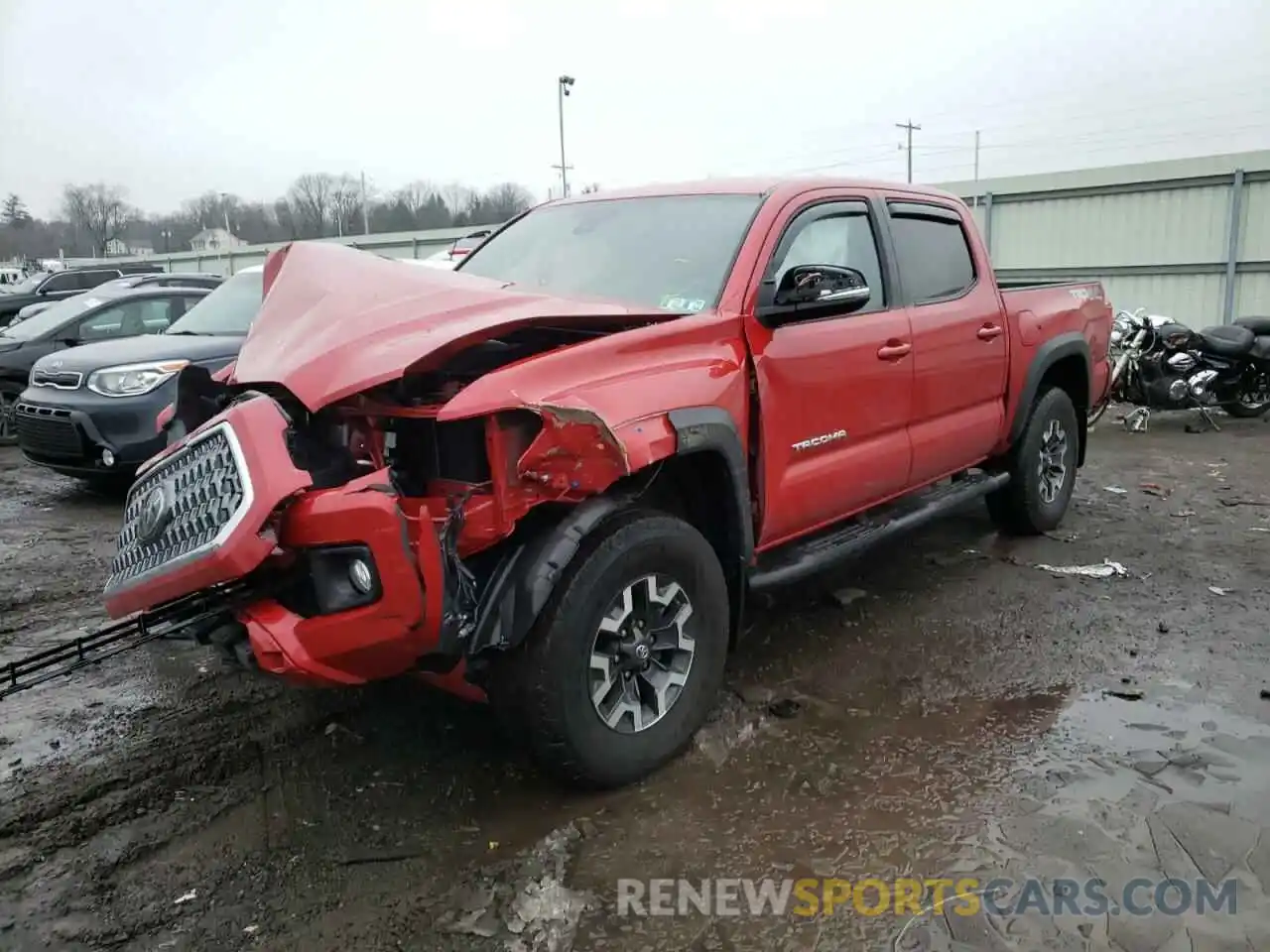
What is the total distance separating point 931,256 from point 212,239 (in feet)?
213

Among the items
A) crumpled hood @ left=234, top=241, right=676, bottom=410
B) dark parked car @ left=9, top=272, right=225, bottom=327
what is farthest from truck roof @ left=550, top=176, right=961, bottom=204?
dark parked car @ left=9, top=272, right=225, bottom=327

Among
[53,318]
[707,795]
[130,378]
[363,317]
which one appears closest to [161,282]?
[53,318]

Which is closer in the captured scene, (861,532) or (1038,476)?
Result: (861,532)

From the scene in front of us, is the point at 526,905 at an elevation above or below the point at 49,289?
below

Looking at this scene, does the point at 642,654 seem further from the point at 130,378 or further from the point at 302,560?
the point at 130,378

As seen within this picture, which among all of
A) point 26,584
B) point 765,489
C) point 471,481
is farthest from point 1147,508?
point 26,584

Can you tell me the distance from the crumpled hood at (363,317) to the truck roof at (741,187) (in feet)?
3.11

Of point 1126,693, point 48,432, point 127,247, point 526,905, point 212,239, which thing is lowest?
point 1126,693

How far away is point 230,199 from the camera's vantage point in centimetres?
5972

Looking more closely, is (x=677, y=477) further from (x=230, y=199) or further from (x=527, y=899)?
(x=230, y=199)

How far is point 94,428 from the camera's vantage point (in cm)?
674

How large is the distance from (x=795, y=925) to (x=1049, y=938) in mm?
648

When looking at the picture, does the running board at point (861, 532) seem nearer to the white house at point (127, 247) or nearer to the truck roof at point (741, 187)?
the truck roof at point (741, 187)

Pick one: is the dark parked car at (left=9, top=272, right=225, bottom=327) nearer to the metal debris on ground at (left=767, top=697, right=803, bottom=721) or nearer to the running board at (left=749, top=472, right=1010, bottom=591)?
the running board at (left=749, top=472, right=1010, bottom=591)
